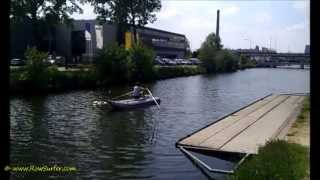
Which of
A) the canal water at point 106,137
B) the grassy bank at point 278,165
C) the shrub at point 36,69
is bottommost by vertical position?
the canal water at point 106,137

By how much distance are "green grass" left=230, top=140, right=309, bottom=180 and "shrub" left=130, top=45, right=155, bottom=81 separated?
66235 millimetres

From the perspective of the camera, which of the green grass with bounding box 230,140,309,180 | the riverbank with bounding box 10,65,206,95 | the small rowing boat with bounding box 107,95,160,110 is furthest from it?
the riverbank with bounding box 10,65,206,95

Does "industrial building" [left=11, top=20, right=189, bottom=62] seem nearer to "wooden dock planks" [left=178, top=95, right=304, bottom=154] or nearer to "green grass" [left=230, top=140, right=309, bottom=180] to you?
"wooden dock planks" [left=178, top=95, right=304, bottom=154]

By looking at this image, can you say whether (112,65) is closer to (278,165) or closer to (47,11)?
(47,11)

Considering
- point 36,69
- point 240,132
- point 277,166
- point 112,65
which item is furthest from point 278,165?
point 112,65

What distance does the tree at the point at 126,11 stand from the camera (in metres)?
97.8

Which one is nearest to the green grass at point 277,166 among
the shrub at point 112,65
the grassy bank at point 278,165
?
the grassy bank at point 278,165

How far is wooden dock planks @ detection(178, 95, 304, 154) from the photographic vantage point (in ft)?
69.5

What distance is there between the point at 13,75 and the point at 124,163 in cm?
4095

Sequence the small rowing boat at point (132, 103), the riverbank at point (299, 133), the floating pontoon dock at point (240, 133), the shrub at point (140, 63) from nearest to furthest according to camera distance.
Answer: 1. the riverbank at point (299, 133)
2. the floating pontoon dock at point (240, 133)
3. the small rowing boat at point (132, 103)
4. the shrub at point (140, 63)

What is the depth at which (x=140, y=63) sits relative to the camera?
8319 cm

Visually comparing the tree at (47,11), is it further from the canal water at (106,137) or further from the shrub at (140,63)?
the canal water at (106,137)

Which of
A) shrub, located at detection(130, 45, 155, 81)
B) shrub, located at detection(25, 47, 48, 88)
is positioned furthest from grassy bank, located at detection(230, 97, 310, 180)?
shrub, located at detection(130, 45, 155, 81)

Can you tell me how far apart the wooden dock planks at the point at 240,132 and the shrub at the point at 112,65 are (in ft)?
137
